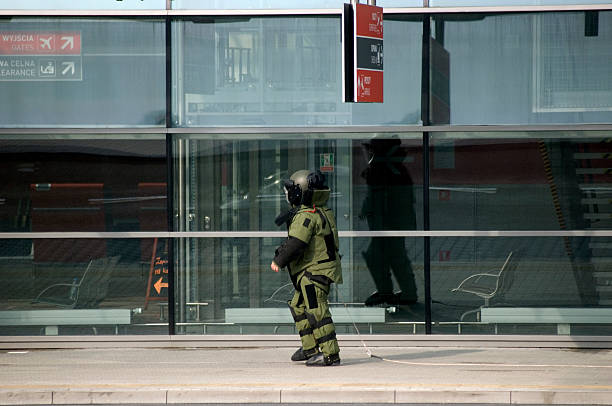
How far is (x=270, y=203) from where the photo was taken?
11.3m

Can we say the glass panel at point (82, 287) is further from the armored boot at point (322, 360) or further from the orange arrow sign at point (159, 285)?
the armored boot at point (322, 360)

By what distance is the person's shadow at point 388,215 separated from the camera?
36.9 feet

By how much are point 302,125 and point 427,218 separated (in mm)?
1748

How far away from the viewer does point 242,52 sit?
11.3 meters

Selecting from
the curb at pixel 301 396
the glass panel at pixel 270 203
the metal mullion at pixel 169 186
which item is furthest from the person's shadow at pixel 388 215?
the curb at pixel 301 396

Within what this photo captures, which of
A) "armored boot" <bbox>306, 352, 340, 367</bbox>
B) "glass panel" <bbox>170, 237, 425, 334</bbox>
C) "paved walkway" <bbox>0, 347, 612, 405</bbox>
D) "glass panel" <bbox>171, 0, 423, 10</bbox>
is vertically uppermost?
"glass panel" <bbox>171, 0, 423, 10</bbox>

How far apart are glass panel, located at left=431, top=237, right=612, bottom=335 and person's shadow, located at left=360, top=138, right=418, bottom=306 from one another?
1.14 ft

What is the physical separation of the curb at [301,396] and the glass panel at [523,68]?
3.75 metres

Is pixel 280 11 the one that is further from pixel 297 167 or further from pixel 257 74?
pixel 297 167

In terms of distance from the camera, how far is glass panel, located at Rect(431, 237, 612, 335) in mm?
11180

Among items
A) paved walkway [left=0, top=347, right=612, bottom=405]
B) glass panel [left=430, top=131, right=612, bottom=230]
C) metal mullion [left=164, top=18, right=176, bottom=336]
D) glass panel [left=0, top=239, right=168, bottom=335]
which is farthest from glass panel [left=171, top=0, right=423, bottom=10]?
paved walkway [left=0, top=347, right=612, bottom=405]

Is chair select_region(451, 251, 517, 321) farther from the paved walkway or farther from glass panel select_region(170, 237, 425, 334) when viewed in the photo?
the paved walkway

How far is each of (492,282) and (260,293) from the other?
2.62 meters

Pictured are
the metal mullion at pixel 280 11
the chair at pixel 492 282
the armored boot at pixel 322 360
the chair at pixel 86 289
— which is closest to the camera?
the armored boot at pixel 322 360
